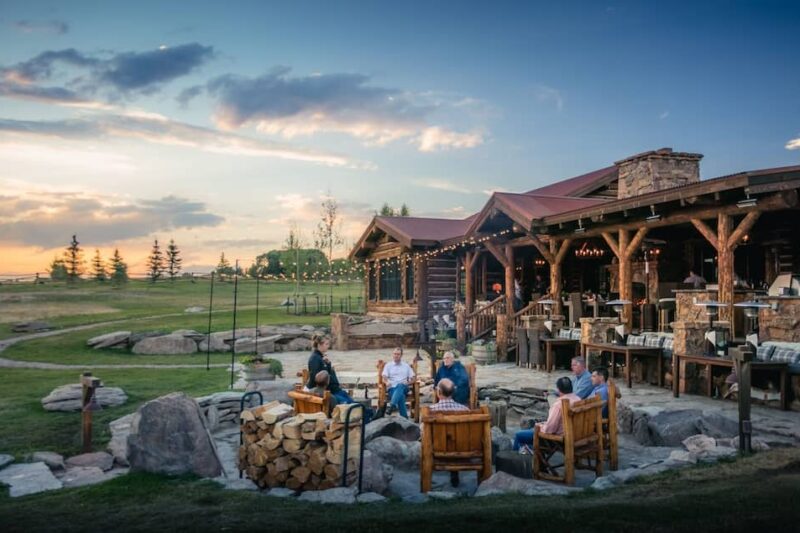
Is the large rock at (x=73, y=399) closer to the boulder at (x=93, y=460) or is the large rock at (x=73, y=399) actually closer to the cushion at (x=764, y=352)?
the boulder at (x=93, y=460)

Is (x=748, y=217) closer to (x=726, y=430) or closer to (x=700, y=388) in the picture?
(x=700, y=388)

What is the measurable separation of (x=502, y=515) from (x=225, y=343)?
17387mm

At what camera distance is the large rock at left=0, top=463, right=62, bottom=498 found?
6.64 m

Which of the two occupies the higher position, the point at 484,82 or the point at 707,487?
the point at 484,82

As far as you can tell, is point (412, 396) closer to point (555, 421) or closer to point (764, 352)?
point (555, 421)

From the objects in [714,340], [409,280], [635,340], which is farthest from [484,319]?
[714,340]

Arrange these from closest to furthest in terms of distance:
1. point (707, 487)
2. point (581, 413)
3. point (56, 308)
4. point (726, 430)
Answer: point (707, 487), point (581, 413), point (726, 430), point (56, 308)

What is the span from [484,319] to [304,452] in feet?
42.2

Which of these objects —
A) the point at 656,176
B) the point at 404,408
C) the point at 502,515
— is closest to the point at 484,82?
the point at 656,176

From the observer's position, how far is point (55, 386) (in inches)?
516

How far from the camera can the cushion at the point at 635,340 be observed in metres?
12.8

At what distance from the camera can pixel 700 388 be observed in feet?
36.7

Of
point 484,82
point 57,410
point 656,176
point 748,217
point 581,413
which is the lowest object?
point 57,410

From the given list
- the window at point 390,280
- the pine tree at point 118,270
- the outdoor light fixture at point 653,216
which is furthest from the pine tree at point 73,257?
the outdoor light fixture at point 653,216
